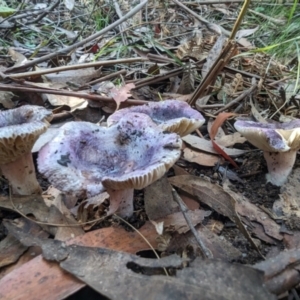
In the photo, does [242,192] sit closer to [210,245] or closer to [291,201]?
[291,201]

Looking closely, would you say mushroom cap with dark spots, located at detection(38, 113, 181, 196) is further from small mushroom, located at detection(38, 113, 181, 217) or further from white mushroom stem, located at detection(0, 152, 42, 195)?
white mushroom stem, located at detection(0, 152, 42, 195)

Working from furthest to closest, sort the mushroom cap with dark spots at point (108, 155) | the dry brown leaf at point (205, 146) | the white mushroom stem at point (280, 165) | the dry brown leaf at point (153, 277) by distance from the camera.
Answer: the dry brown leaf at point (205, 146)
the white mushroom stem at point (280, 165)
the mushroom cap with dark spots at point (108, 155)
the dry brown leaf at point (153, 277)

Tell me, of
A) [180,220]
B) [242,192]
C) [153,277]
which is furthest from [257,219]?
[153,277]

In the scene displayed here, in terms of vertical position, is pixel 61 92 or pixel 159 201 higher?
pixel 61 92

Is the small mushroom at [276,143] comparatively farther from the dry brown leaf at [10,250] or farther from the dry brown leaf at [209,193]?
the dry brown leaf at [10,250]

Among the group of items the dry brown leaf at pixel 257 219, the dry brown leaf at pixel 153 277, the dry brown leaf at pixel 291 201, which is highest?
the dry brown leaf at pixel 153 277

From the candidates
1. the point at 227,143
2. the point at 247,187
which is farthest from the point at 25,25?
the point at 247,187

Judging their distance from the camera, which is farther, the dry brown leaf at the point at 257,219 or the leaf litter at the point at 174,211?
the dry brown leaf at the point at 257,219

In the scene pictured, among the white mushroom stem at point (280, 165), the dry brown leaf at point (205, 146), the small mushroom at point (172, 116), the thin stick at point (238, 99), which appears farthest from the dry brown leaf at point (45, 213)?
the thin stick at point (238, 99)
